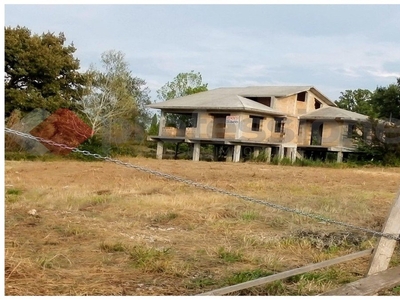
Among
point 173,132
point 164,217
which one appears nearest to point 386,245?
point 164,217

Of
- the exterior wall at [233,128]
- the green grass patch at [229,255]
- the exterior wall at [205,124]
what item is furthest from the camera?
the exterior wall at [205,124]

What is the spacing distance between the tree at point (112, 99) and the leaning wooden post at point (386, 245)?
56.3 feet

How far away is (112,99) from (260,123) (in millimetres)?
6975

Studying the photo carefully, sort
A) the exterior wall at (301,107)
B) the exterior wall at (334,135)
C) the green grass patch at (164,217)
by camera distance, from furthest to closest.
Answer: the exterior wall at (301,107)
the exterior wall at (334,135)
the green grass patch at (164,217)

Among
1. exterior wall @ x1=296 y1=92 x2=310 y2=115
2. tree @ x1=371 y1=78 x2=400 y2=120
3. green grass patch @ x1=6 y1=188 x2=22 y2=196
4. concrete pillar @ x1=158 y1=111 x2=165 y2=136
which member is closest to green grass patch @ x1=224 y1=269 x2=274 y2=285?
green grass patch @ x1=6 y1=188 x2=22 y2=196

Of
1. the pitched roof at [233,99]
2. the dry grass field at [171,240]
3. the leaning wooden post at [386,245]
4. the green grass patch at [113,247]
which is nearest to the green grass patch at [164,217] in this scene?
the dry grass field at [171,240]

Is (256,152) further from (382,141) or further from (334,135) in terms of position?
(382,141)

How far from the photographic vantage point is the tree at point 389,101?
26.5 meters

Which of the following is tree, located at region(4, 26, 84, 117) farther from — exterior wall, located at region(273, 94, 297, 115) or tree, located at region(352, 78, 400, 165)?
tree, located at region(352, 78, 400, 165)

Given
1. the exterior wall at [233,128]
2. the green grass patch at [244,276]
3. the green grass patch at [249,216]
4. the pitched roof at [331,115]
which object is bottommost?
the green grass patch at [244,276]

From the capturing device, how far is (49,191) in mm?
8148

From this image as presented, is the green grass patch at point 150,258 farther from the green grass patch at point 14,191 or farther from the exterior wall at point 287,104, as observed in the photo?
the exterior wall at point 287,104

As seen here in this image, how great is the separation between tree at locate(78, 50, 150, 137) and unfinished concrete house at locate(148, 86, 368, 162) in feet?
6.59

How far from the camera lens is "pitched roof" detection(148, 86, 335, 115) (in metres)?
20.7
